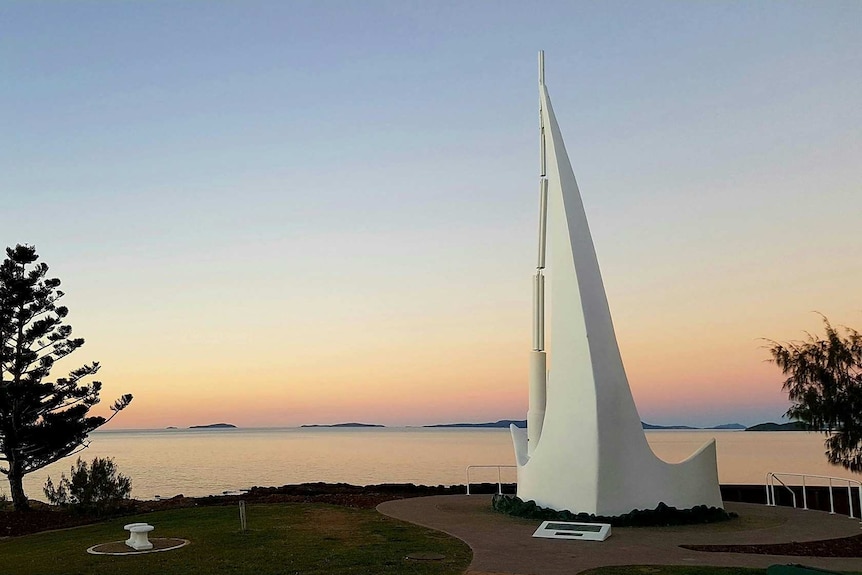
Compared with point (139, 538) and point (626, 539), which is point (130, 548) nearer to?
point (139, 538)

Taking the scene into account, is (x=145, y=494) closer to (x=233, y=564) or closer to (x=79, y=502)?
(x=79, y=502)

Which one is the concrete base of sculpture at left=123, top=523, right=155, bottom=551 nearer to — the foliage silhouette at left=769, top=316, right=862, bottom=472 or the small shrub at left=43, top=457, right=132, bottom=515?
the small shrub at left=43, top=457, right=132, bottom=515

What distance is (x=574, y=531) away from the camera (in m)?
12.5

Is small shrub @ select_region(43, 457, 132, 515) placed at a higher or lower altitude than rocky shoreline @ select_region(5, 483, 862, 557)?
higher

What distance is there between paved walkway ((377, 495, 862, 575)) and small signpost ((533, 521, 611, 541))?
0.17m

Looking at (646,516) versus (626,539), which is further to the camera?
(646,516)

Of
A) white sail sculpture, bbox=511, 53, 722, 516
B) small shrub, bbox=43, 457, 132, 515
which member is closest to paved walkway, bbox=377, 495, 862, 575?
white sail sculpture, bbox=511, 53, 722, 516

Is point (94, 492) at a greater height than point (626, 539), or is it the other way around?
point (94, 492)

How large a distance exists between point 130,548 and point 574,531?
7144 millimetres

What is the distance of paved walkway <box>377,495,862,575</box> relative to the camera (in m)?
10.1

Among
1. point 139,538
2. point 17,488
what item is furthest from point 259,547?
point 17,488

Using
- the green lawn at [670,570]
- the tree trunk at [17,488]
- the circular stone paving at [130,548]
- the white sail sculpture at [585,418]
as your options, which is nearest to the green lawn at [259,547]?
the circular stone paving at [130,548]

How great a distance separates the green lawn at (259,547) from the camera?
10.2 meters

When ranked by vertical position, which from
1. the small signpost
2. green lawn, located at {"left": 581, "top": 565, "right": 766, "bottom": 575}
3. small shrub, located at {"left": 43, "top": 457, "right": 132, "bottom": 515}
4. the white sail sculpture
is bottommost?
green lawn, located at {"left": 581, "top": 565, "right": 766, "bottom": 575}
